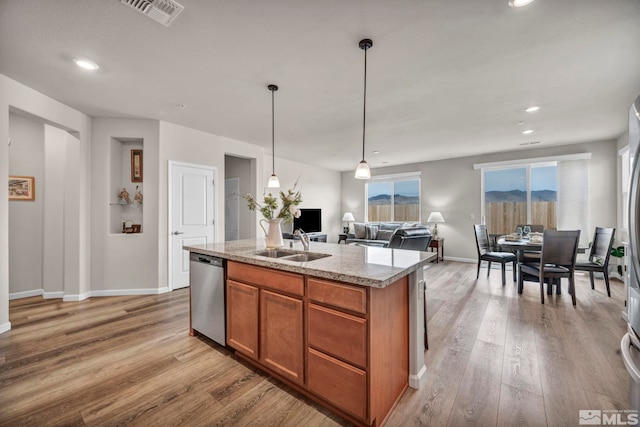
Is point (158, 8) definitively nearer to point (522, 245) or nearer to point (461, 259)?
point (522, 245)

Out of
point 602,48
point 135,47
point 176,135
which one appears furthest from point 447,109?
point 176,135

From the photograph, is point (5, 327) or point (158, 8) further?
point (5, 327)

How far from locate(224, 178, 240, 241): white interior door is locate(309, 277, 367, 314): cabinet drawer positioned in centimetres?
454

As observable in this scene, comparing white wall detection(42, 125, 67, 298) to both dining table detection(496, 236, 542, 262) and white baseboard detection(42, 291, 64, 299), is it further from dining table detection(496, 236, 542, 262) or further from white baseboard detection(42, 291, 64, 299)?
dining table detection(496, 236, 542, 262)

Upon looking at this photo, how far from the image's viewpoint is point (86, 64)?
2504 mm

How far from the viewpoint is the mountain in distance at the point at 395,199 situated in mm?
7613

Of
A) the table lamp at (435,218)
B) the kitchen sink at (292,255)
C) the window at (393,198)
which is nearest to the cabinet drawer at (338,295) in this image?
the kitchen sink at (292,255)

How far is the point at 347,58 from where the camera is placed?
238cm

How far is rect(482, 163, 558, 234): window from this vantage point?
568cm

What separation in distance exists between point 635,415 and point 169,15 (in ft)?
10.9

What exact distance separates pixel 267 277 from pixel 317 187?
6188 mm

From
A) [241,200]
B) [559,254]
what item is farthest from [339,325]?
[241,200]

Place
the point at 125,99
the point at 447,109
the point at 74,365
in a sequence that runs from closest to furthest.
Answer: the point at 74,365
the point at 125,99
the point at 447,109

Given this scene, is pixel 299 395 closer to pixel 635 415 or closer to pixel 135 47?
pixel 635 415
